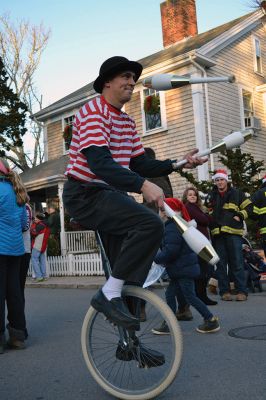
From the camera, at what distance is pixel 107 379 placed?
3.39 metres

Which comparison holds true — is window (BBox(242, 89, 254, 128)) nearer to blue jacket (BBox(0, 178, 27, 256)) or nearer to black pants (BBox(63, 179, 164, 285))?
blue jacket (BBox(0, 178, 27, 256))

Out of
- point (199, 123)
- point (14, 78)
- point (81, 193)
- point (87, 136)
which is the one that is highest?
point (14, 78)

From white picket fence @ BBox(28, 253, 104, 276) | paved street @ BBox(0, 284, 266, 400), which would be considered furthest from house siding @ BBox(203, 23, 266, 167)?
paved street @ BBox(0, 284, 266, 400)

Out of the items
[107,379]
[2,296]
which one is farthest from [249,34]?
[107,379]

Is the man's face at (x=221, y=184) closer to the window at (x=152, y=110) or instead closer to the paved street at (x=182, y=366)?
the paved street at (x=182, y=366)

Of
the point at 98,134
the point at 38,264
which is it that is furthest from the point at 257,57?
the point at 98,134

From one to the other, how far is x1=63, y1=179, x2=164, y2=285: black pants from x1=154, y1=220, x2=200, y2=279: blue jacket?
2.32 meters

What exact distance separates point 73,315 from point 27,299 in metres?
2.75

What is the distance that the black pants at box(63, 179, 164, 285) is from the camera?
314 cm

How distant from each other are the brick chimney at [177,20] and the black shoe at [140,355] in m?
20.4

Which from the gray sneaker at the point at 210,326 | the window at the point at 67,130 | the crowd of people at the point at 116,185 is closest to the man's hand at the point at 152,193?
the crowd of people at the point at 116,185

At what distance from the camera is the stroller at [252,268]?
29.5ft

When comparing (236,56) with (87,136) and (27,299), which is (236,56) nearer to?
(27,299)

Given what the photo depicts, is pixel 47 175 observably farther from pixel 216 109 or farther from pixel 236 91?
pixel 236 91
